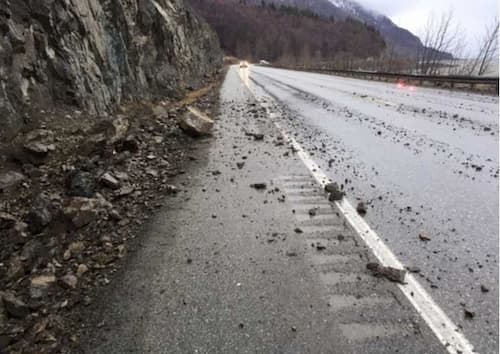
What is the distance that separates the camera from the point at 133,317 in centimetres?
226

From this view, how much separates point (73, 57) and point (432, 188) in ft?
20.7

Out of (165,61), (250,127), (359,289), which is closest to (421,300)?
(359,289)

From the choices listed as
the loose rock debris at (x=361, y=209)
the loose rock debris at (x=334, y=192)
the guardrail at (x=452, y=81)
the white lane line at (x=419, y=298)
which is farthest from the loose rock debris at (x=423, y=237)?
the guardrail at (x=452, y=81)

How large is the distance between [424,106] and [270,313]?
1197 centimetres

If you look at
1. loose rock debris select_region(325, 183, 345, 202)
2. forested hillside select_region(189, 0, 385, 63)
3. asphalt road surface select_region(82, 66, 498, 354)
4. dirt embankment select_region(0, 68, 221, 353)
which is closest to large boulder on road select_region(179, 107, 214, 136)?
dirt embankment select_region(0, 68, 221, 353)

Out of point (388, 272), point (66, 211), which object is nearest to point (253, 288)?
point (388, 272)

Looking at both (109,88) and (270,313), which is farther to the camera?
(109,88)

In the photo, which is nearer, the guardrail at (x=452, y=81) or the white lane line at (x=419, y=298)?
the white lane line at (x=419, y=298)

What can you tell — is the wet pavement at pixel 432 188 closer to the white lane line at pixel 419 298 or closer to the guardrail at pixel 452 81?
the white lane line at pixel 419 298

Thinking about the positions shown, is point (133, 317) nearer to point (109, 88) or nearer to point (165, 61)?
point (109, 88)

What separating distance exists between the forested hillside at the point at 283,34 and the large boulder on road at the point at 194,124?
393 feet

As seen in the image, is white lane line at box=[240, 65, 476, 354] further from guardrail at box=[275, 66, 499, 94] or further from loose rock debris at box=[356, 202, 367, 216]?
guardrail at box=[275, 66, 499, 94]

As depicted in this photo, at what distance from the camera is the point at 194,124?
7.34 metres

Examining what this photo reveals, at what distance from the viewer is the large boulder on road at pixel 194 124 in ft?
23.9
